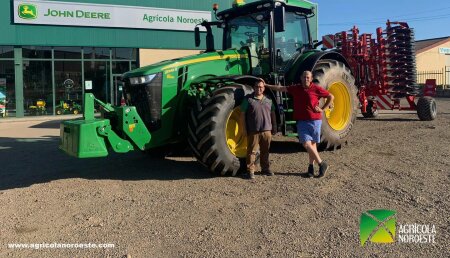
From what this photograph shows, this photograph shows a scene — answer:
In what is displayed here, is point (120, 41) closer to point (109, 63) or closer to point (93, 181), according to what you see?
point (109, 63)

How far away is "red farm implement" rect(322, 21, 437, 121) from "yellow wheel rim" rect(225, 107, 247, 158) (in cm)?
676

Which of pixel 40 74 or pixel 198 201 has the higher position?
pixel 40 74

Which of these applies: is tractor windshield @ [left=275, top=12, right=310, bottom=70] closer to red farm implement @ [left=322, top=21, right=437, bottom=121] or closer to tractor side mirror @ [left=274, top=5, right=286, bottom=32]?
tractor side mirror @ [left=274, top=5, right=286, bottom=32]

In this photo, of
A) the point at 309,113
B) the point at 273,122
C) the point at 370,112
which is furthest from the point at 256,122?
the point at 370,112

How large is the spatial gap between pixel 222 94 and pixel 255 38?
204 cm

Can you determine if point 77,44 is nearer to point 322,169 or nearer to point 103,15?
point 103,15

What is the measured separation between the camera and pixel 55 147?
9.98m

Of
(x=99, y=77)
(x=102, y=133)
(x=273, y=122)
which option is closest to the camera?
(x=102, y=133)

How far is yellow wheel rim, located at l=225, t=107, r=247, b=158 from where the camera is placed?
21.3 ft

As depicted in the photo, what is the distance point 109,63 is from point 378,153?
1520 cm

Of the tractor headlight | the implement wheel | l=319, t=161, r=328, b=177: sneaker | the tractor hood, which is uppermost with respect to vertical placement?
the tractor hood

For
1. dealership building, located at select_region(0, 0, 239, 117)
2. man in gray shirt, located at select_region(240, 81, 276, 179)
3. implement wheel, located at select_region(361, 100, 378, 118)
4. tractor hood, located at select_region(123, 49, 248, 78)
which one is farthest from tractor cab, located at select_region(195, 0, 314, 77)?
dealership building, located at select_region(0, 0, 239, 117)

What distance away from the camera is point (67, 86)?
767 inches

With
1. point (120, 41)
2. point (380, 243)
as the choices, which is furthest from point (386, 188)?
point (120, 41)
